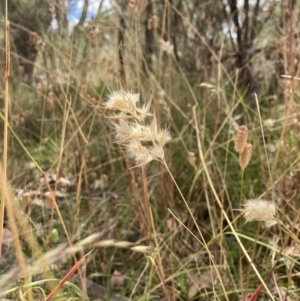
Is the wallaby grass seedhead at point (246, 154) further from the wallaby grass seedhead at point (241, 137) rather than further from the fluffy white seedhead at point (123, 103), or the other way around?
the fluffy white seedhead at point (123, 103)

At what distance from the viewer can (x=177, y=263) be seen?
1.17m

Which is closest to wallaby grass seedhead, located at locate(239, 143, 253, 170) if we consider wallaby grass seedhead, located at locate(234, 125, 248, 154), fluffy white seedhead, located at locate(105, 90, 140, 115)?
wallaby grass seedhead, located at locate(234, 125, 248, 154)

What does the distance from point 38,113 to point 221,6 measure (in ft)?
3.43

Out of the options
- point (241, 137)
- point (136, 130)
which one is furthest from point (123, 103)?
point (241, 137)

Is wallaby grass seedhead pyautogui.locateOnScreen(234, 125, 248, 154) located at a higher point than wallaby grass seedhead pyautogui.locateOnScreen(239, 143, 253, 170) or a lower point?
higher

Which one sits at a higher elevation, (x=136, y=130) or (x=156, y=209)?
(x=136, y=130)

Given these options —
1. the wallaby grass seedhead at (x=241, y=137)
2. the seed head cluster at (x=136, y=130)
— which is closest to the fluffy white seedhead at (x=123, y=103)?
the seed head cluster at (x=136, y=130)

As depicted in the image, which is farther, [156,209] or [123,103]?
[156,209]

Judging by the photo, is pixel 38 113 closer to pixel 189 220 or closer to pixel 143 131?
pixel 189 220

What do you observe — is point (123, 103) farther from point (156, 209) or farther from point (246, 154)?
point (156, 209)

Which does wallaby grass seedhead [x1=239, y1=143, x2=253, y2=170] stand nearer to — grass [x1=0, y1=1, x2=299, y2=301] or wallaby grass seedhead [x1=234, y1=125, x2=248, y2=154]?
wallaby grass seedhead [x1=234, y1=125, x2=248, y2=154]

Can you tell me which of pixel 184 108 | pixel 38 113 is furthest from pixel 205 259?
pixel 38 113

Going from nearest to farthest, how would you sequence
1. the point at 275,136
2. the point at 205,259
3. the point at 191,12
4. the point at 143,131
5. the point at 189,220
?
the point at 143,131, the point at 205,259, the point at 189,220, the point at 275,136, the point at 191,12

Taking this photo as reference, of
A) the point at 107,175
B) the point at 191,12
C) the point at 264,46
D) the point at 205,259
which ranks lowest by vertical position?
the point at 205,259
